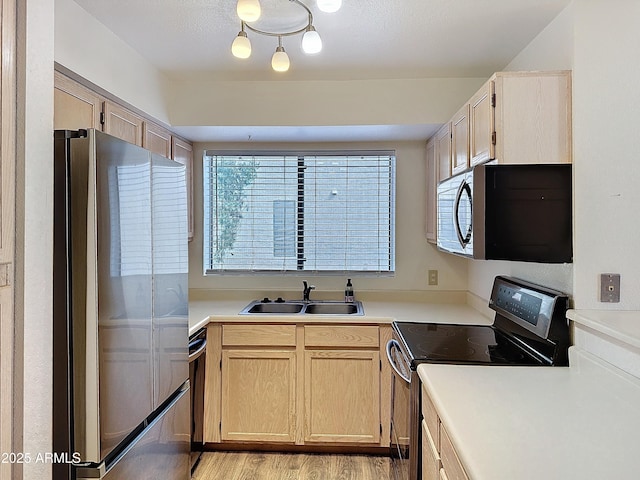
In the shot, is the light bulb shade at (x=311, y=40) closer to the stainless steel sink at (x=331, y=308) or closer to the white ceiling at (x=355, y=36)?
the white ceiling at (x=355, y=36)

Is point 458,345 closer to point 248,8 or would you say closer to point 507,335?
point 507,335

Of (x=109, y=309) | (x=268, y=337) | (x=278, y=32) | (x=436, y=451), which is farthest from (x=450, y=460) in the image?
(x=278, y=32)

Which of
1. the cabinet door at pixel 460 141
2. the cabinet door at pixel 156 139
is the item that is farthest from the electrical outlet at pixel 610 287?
the cabinet door at pixel 156 139

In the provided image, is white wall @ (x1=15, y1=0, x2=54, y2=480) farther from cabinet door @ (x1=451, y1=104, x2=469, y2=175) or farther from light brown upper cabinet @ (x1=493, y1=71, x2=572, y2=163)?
cabinet door @ (x1=451, y1=104, x2=469, y2=175)

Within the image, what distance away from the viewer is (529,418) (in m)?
1.18

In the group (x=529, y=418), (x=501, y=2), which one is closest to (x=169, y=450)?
(x=529, y=418)

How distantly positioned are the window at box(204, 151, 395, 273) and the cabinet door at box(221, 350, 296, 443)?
0.82 m

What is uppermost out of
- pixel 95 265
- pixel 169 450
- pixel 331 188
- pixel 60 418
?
pixel 331 188

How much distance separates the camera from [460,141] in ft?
7.29

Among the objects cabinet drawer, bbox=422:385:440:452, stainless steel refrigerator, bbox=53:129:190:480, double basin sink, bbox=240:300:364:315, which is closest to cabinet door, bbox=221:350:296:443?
double basin sink, bbox=240:300:364:315

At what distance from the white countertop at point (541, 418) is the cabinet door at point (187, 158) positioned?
2130 millimetres

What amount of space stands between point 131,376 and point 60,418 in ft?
0.75

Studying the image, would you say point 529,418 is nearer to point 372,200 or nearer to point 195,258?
point 372,200

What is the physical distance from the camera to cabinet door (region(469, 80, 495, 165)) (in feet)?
5.71
